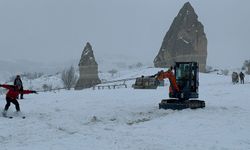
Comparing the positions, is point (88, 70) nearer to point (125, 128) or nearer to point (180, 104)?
point (180, 104)

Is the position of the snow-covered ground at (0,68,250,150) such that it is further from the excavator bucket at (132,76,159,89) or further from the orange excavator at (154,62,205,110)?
the excavator bucket at (132,76,159,89)

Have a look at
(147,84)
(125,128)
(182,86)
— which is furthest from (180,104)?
(147,84)

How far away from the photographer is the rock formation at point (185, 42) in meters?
95.7

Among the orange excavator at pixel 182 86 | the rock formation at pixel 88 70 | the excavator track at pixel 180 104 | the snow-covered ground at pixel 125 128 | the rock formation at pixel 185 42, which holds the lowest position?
the snow-covered ground at pixel 125 128

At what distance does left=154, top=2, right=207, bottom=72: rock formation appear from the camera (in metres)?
95.7

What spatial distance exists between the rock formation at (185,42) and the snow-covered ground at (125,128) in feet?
231

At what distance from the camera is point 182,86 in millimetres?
25203

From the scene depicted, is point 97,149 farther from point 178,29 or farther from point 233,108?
point 178,29

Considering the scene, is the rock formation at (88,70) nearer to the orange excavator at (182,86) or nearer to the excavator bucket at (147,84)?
the excavator bucket at (147,84)

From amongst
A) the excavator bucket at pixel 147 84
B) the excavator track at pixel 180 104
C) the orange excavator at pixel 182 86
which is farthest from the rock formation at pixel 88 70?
the excavator track at pixel 180 104

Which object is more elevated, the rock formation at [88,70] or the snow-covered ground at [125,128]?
the rock formation at [88,70]

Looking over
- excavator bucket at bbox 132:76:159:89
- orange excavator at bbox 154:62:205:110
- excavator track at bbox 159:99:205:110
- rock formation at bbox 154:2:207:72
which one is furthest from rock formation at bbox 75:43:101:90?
excavator track at bbox 159:99:205:110

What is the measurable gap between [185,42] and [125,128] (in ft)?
265

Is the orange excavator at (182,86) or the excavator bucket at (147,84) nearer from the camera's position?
the orange excavator at (182,86)
